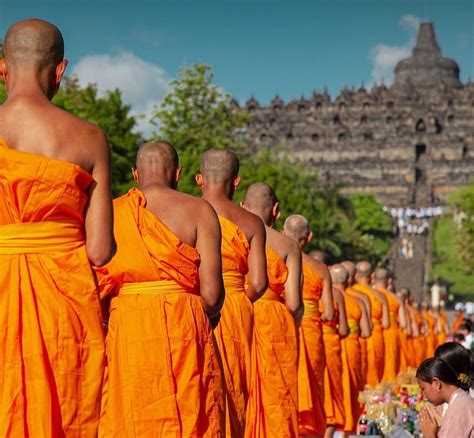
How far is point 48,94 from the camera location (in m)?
4.84

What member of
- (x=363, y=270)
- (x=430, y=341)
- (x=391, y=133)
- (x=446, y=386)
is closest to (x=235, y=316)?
(x=446, y=386)

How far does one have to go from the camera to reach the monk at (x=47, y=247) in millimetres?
4551

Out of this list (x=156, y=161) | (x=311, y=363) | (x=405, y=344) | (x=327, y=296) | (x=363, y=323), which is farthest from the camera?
(x=405, y=344)

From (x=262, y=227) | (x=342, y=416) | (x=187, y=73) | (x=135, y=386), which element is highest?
(x=187, y=73)

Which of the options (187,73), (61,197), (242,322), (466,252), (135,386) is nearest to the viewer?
(61,197)

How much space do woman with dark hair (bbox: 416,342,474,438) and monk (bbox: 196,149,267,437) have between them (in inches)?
40.5

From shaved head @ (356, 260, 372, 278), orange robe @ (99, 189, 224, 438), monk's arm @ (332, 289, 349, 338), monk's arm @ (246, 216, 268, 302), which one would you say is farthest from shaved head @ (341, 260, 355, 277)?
orange robe @ (99, 189, 224, 438)

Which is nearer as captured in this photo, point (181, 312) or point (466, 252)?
point (181, 312)

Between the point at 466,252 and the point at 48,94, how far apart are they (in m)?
57.3

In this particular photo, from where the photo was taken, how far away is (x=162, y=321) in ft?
19.0

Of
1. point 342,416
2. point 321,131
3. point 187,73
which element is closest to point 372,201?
point 321,131

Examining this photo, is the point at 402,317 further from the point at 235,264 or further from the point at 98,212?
the point at 98,212

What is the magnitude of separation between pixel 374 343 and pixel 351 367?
3.09 m

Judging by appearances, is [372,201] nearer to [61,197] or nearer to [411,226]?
[411,226]
